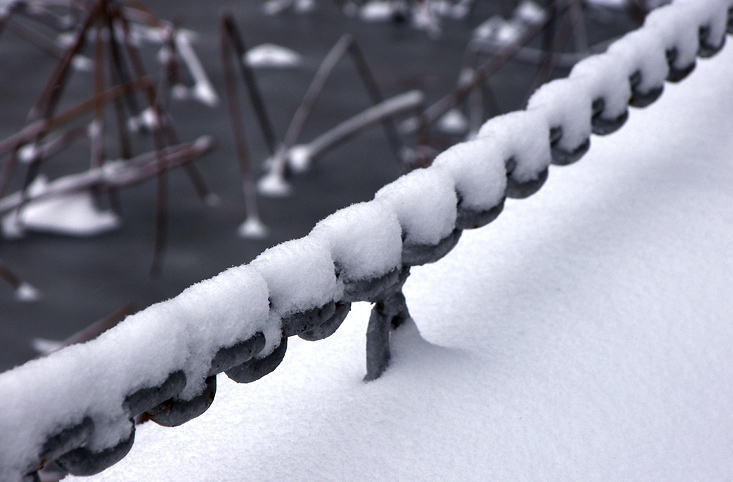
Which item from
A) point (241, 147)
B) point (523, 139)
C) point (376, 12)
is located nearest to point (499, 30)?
point (376, 12)

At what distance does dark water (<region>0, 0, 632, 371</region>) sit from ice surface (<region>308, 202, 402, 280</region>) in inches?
18.2

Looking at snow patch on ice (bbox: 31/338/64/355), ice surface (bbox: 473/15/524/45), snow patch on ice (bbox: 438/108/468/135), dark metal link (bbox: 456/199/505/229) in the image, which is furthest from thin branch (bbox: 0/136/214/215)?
dark metal link (bbox: 456/199/505/229)

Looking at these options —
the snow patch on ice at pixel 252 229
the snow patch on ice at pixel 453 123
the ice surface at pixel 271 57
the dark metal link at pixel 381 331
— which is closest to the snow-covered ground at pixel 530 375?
the dark metal link at pixel 381 331

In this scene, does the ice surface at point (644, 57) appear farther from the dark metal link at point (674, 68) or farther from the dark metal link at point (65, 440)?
the dark metal link at point (65, 440)

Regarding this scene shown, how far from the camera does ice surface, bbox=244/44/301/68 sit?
2.85 feet

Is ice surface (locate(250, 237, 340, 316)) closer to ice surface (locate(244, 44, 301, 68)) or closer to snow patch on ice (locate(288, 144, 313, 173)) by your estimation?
snow patch on ice (locate(288, 144, 313, 173))

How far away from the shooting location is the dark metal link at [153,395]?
0.14 meters

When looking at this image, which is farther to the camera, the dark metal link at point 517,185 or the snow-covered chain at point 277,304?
the dark metal link at point 517,185

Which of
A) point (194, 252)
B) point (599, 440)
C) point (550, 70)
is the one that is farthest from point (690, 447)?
point (550, 70)

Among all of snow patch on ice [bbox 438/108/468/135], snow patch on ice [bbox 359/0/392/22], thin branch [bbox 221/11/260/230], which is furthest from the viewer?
snow patch on ice [bbox 359/0/392/22]

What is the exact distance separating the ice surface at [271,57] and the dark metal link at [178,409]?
2.46ft

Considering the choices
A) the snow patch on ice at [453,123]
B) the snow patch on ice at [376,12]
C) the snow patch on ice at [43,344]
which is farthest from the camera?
the snow patch on ice at [376,12]

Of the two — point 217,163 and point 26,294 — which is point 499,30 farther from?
point 26,294

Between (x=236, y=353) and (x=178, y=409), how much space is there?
2 cm
